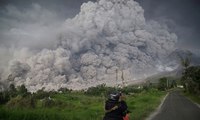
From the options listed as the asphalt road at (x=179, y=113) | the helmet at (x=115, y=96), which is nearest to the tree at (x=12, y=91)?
the asphalt road at (x=179, y=113)

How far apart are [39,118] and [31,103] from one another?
2933cm

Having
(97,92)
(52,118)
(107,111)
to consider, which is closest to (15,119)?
(52,118)

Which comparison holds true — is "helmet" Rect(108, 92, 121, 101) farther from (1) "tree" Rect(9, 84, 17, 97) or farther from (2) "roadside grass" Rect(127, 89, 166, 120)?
(1) "tree" Rect(9, 84, 17, 97)

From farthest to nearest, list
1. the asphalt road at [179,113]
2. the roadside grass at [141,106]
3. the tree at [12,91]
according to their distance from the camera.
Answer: the tree at [12,91] → the roadside grass at [141,106] → the asphalt road at [179,113]

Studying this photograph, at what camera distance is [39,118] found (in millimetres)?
14531

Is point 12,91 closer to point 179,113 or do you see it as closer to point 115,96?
point 179,113

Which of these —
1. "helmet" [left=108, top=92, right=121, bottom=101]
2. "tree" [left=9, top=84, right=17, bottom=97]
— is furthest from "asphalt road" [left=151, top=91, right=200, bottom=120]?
"tree" [left=9, top=84, right=17, bottom=97]

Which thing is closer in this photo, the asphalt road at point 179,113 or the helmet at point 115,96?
the helmet at point 115,96

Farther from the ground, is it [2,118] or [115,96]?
[115,96]

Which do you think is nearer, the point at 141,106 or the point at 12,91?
the point at 141,106

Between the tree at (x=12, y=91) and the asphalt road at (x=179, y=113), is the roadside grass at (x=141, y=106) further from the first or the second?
the tree at (x=12, y=91)

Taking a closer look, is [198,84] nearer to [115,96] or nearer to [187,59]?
[187,59]

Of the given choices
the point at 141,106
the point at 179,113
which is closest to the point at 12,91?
the point at 141,106

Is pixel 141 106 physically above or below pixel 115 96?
below
